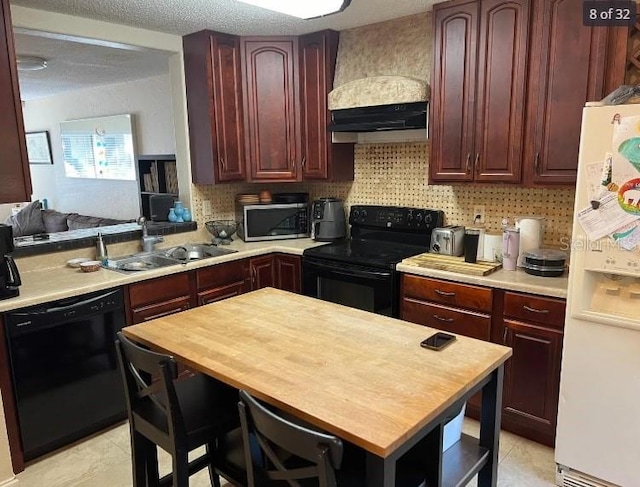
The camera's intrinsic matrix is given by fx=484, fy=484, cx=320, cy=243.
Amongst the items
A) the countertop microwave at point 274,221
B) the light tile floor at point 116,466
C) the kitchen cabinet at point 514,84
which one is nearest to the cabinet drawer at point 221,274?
the countertop microwave at point 274,221

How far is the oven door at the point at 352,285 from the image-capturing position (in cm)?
300

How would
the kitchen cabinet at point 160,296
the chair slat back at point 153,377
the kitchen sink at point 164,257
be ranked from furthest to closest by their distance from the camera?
the kitchen sink at point 164,257
the kitchen cabinet at point 160,296
the chair slat back at point 153,377

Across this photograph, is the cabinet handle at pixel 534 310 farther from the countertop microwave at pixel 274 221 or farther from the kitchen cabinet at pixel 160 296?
the kitchen cabinet at pixel 160 296

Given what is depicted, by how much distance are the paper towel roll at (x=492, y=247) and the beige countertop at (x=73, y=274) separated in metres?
1.26

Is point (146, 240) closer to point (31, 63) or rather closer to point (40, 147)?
point (31, 63)

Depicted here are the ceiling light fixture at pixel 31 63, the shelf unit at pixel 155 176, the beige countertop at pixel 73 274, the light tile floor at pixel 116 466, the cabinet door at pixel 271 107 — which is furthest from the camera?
the shelf unit at pixel 155 176

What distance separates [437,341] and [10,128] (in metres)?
2.32

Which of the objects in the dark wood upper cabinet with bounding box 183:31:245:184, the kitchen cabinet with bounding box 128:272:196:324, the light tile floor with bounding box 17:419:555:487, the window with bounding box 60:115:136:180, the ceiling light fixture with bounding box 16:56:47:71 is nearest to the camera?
the light tile floor with bounding box 17:419:555:487

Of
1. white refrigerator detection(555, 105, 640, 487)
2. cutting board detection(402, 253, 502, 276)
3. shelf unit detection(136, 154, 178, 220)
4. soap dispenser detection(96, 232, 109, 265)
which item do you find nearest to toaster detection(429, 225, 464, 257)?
cutting board detection(402, 253, 502, 276)

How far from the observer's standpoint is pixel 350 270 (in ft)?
10.3

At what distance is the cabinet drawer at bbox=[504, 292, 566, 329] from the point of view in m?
2.40

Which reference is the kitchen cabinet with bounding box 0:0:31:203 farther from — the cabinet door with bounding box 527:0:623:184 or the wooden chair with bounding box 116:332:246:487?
the cabinet door with bounding box 527:0:623:184

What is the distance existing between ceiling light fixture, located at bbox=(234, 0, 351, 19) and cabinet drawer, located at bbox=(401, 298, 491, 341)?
5.52 ft

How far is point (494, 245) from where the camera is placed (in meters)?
2.89
